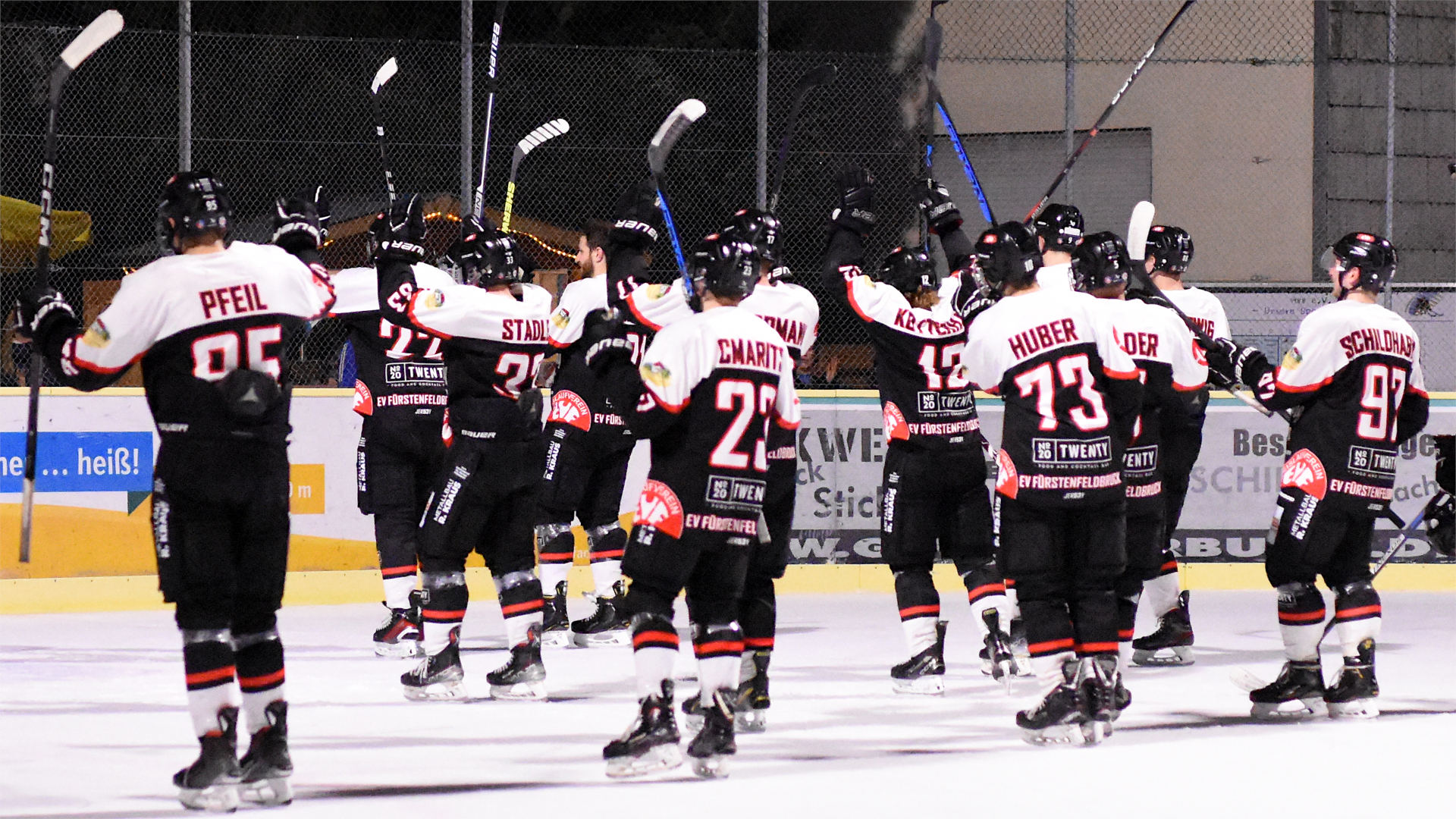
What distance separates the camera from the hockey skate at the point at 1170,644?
815cm

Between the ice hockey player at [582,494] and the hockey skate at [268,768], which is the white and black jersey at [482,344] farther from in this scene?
the hockey skate at [268,768]

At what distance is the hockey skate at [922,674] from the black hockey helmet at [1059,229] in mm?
1642

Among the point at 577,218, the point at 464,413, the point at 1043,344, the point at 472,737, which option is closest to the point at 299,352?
the point at 577,218

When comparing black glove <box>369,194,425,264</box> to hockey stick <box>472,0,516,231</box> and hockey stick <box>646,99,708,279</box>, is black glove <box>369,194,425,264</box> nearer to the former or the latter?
hockey stick <box>646,99,708,279</box>

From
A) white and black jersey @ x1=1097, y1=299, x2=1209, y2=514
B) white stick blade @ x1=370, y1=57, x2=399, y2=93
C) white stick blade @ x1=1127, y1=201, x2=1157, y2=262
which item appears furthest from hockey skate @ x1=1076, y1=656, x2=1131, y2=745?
white stick blade @ x1=370, y1=57, x2=399, y2=93

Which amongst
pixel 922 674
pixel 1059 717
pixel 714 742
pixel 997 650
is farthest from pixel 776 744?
pixel 997 650

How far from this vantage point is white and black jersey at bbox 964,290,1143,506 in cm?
598

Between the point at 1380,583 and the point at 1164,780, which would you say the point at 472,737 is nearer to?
the point at 1164,780

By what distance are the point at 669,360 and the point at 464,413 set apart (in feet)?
6.20

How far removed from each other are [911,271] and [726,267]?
1966mm

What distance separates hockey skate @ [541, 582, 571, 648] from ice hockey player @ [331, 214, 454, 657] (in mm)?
689

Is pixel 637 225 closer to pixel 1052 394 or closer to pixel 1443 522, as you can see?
pixel 1052 394

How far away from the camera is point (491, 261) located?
7020 millimetres

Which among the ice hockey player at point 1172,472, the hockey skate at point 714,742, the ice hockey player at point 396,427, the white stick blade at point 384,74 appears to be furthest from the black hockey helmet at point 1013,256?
the white stick blade at point 384,74
